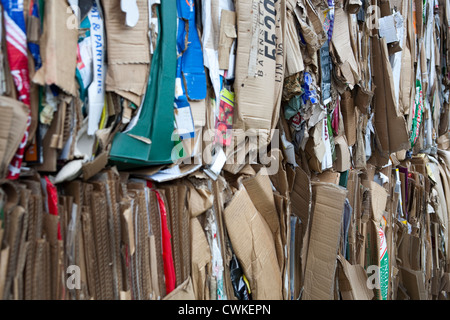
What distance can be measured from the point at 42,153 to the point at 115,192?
0.68ft

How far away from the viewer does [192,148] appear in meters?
1.17

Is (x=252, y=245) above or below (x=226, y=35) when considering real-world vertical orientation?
below

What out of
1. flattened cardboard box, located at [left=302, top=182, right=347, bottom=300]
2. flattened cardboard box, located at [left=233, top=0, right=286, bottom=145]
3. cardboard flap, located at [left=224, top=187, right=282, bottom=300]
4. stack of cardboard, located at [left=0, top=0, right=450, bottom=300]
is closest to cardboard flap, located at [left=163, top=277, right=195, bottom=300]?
stack of cardboard, located at [left=0, top=0, right=450, bottom=300]

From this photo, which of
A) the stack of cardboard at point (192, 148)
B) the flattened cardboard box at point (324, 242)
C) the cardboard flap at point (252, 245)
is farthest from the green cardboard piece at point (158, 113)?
the flattened cardboard box at point (324, 242)

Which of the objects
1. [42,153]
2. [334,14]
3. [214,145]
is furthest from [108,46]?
[334,14]

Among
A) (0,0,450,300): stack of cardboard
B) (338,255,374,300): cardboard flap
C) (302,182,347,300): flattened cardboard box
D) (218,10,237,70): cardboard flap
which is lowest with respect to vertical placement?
(338,255,374,300): cardboard flap

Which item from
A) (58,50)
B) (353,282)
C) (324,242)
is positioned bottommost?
(353,282)

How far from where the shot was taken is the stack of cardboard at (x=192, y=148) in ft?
2.70

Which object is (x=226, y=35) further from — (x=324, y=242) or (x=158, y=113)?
(x=324, y=242)

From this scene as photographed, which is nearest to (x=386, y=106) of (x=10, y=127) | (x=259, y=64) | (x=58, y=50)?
(x=259, y=64)

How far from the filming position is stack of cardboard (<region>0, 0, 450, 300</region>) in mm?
822

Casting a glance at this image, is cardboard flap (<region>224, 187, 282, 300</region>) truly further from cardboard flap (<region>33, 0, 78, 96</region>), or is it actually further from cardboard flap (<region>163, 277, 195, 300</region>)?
cardboard flap (<region>33, 0, 78, 96</region>)

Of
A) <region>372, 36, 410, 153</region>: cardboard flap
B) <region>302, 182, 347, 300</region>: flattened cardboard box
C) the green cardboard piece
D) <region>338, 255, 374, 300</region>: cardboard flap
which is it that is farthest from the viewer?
<region>372, 36, 410, 153</region>: cardboard flap
